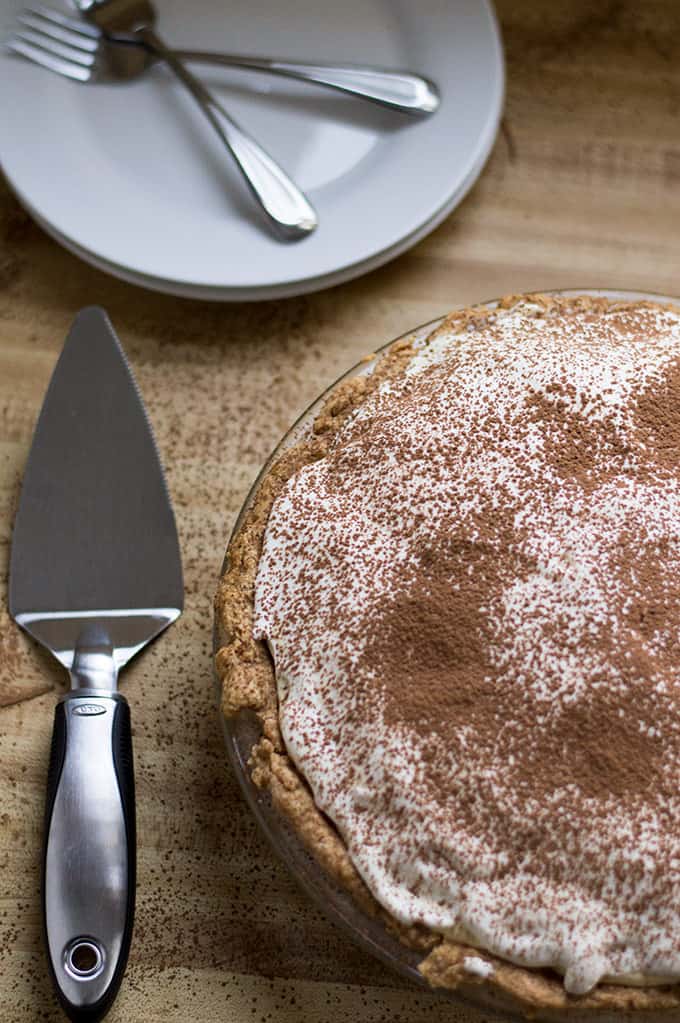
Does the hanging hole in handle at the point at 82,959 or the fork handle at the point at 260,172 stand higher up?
the fork handle at the point at 260,172

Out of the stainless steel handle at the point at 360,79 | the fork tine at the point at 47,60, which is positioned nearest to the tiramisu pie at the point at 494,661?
the stainless steel handle at the point at 360,79

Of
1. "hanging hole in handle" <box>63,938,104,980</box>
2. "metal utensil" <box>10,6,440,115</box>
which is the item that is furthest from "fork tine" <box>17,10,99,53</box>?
"hanging hole in handle" <box>63,938,104,980</box>

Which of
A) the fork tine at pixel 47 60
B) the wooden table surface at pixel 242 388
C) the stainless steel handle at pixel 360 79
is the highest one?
the fork tine at pixel 47 60

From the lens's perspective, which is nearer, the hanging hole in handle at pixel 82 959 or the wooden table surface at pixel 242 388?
the hanging hole in handle at pixel 82 959

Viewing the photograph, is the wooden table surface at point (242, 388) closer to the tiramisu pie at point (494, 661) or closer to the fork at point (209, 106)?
the fork at point (209, 106)

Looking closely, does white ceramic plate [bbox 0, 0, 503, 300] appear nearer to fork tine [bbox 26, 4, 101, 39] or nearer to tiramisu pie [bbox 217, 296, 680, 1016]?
fork tine [bbox 26, 4, 101, 39]

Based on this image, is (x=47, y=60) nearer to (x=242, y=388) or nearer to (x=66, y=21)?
(x=66, y=21)

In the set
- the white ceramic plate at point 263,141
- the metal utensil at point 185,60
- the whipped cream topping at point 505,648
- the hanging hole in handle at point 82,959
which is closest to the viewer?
the whipped cream topping at point 505,648

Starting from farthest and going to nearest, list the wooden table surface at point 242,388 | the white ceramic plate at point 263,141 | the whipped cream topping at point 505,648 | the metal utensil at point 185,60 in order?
the metal utensil at point 185,60
the white ceramic plate at point 263,141
the wooden table surface at point 242,388
the whipped cream topping at point 505,648
